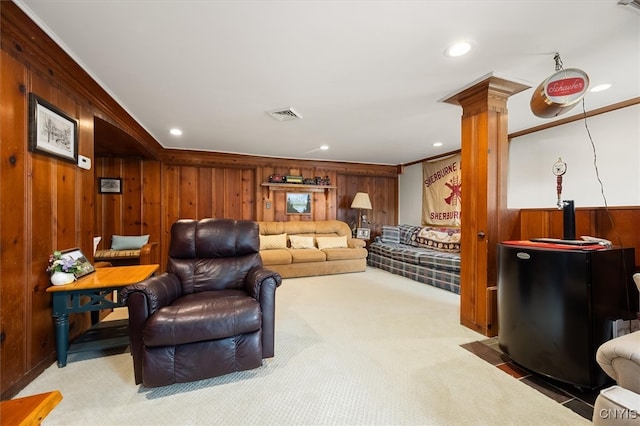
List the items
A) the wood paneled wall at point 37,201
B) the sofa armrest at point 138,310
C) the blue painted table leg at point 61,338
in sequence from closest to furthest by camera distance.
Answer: the wood paneled wall at point 37,201 < the sofa armrest at point 138,310 < the blue painted table leg at point 61,338

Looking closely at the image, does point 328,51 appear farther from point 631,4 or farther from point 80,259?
point 80,259

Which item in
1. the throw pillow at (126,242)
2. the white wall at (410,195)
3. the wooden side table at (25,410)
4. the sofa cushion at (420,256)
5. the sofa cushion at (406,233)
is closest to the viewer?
the wooden side table at (25,410)

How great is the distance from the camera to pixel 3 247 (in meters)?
1.54

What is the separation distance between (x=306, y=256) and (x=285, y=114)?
2.50 meters

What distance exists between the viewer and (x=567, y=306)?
5.40ft

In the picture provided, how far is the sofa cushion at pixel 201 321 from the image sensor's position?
1602mm

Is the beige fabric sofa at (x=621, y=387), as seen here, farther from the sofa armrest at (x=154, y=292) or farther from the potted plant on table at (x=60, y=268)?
the potted plant on table at (x=60, y=268)

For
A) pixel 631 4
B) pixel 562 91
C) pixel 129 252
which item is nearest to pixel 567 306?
pixel 562 91

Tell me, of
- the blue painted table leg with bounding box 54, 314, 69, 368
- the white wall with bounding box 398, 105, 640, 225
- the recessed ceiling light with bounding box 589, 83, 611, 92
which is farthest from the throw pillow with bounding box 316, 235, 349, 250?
the recessed ceiling light with bounding box 589, 83, 611, 92

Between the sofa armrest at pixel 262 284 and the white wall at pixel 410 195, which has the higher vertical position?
the white wall at pixel 410 195

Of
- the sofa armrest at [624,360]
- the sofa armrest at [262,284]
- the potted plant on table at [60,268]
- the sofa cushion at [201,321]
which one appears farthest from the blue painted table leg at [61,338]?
the sofa armrest at [624,360]

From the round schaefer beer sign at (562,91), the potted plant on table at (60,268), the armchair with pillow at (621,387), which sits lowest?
the armchair with pillow at (621,387)

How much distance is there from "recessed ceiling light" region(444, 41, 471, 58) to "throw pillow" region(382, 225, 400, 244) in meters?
4.28

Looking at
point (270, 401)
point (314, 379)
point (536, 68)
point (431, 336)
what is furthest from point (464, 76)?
point (270, 401)
